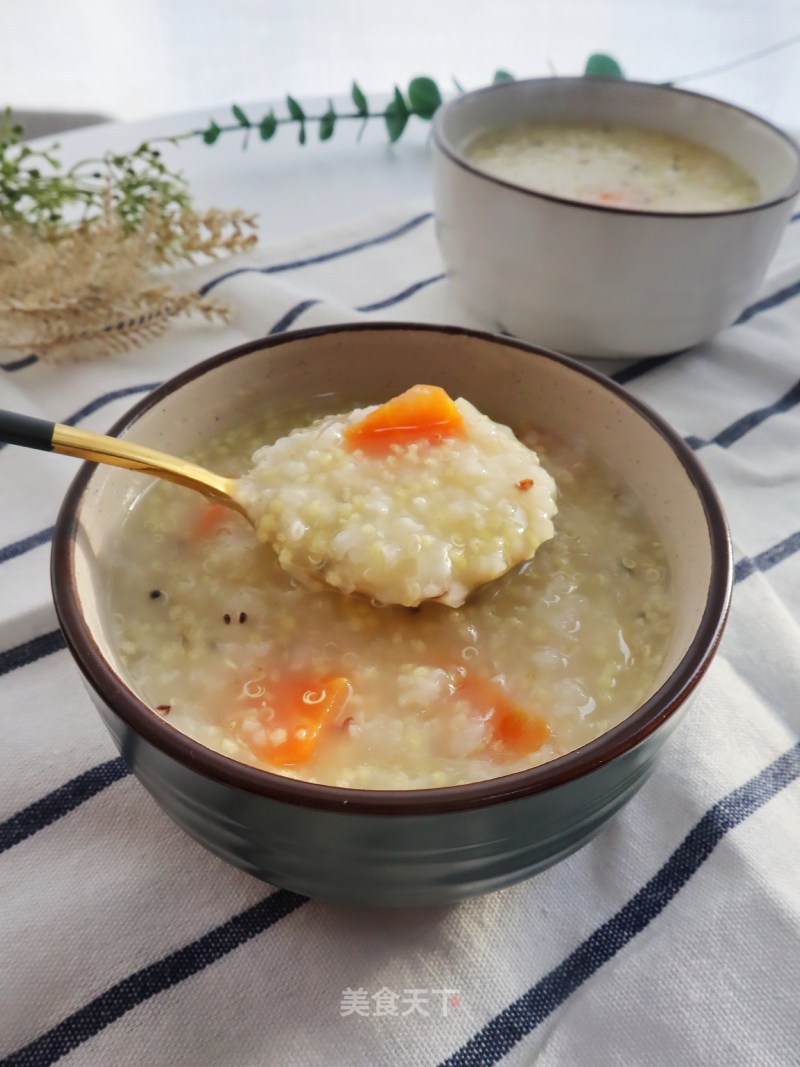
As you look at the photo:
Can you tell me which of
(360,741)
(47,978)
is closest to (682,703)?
(360,741)

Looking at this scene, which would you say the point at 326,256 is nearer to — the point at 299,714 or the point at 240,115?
the point at 240,115

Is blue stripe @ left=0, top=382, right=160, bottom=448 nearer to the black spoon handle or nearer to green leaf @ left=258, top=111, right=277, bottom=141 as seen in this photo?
the black spoon handle

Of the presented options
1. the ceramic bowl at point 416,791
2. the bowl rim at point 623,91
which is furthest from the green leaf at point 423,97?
the ceramic bowl at point 416,791

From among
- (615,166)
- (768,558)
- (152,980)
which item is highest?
(615,166)

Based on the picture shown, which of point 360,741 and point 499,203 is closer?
point 360,741

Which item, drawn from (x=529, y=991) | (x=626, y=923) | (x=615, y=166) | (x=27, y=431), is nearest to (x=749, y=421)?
(x=615, y=166)

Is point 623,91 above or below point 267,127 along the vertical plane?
above

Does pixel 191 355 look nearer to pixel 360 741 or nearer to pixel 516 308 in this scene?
pixel 516 308
